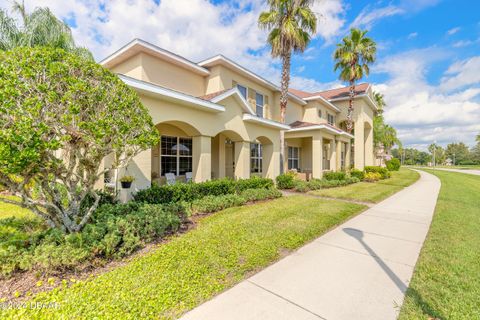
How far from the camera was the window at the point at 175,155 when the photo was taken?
11.8 metres

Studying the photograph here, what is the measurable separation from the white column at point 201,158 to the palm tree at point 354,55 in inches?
648

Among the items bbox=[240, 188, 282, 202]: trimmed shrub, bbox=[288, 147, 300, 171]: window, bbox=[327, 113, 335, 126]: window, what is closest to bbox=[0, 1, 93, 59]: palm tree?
bbox=[240, 188, 282, 202]: trimmed shrub

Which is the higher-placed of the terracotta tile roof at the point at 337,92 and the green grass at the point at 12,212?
the terracotta tile roof at the point at 337,92

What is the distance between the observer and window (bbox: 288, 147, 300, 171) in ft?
67.4

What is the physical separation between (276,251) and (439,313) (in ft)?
8.55

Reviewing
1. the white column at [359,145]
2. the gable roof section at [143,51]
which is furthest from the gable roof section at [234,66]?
the white column at [359,145]

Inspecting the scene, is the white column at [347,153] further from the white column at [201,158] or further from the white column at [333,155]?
the white column at [201,158]

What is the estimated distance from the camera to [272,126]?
526 inches

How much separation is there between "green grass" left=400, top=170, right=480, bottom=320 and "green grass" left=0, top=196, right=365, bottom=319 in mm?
2224

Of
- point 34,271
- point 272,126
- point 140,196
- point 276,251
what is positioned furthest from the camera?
point 272,126

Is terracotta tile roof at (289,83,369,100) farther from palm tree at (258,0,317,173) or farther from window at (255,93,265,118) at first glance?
palm tree at (258,0,317,173)

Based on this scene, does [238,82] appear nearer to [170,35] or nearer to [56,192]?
[170,35]

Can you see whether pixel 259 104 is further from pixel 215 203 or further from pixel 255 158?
pixel 215 203

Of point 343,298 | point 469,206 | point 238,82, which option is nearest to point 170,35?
point 238,82
